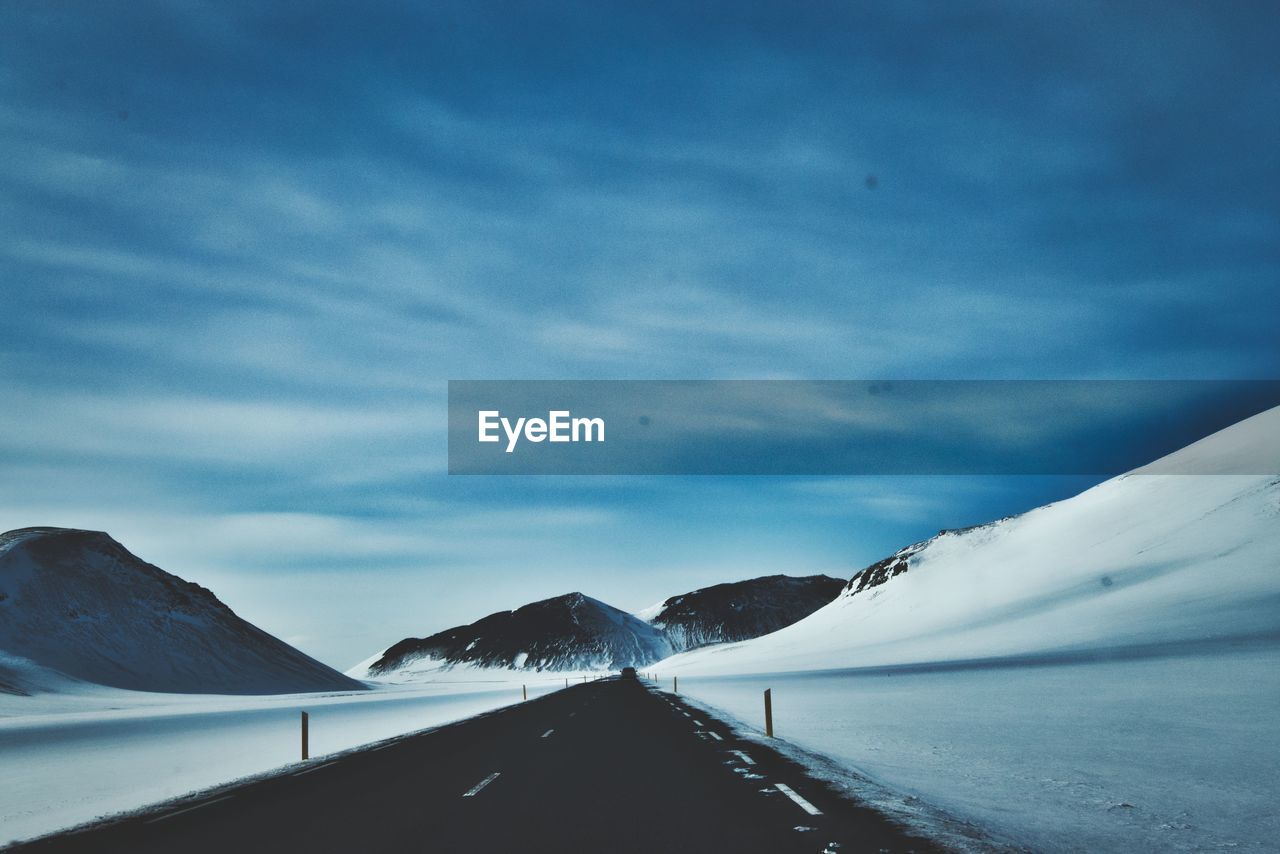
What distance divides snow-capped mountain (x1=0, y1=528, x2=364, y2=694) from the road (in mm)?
126908

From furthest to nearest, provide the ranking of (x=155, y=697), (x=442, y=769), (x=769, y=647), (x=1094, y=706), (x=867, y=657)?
(x=769, y=647)
(x=867, y=657)
(x=155, y=697)
(x=1094, y=706)
(x=442, y=769)

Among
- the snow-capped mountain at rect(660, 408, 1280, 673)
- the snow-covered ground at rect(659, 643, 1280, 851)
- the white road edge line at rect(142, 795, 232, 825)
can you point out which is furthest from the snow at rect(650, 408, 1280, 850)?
the white road edge line at rect(142, 795, 232, 825)

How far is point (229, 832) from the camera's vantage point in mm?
10180

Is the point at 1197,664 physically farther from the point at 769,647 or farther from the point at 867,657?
the point at 769,647

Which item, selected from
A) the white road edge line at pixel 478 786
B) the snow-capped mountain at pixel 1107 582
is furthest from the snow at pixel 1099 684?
the white road edge line at pixel 478 786

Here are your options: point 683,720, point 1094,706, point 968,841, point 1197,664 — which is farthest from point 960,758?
point 1197,664

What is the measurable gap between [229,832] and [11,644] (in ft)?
508

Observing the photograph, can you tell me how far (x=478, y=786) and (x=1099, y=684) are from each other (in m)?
38.2

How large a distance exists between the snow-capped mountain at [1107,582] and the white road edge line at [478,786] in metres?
68.9

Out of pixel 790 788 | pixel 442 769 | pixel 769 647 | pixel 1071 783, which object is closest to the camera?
pixel 790 788

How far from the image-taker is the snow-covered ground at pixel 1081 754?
10188 millimetres

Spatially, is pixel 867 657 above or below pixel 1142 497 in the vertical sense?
below

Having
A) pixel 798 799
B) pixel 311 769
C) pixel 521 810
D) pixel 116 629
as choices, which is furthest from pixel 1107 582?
pixel 116 629

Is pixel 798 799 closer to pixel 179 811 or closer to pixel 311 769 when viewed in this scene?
pixel 179 811
